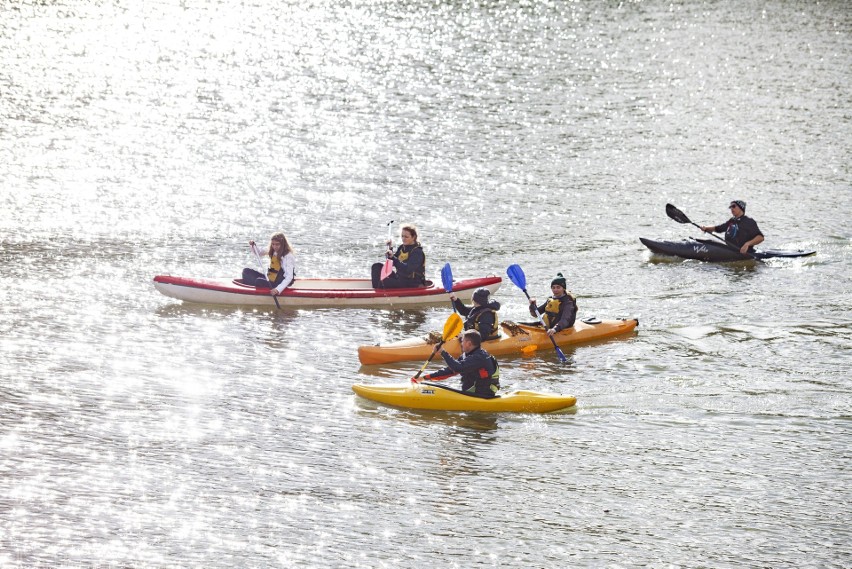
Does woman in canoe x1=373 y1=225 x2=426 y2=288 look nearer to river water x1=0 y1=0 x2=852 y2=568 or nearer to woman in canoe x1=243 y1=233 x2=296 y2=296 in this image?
river water x1=0 y1=0 x2=852 y2=568

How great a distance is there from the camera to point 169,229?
2253 centimetres

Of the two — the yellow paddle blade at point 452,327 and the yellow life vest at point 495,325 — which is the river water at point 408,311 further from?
the yellow paddle blade at point 452,327

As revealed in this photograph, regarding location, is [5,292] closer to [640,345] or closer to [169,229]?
[169,229]

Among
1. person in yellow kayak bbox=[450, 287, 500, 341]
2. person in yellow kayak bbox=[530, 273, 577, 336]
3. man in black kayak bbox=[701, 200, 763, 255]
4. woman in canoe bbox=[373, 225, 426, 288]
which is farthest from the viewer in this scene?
man in black kayak bbox=[701, 200, 763, 255]

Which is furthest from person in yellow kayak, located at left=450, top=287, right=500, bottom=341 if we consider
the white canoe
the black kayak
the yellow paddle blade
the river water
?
the black kayak

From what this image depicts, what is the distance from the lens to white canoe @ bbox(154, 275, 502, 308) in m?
17.9

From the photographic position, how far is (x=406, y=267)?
1828cm

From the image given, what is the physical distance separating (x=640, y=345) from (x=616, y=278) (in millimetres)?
3590

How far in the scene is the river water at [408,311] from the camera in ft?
38.5

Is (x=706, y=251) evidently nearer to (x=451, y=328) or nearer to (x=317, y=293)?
(x=317, y=293)

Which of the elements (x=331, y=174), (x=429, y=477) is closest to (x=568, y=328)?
(x=429, y=477)

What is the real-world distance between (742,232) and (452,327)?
822 cm

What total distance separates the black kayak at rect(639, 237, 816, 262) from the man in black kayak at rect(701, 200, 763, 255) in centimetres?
13

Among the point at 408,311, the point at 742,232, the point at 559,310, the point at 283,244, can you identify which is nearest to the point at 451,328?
the point at 559,310
